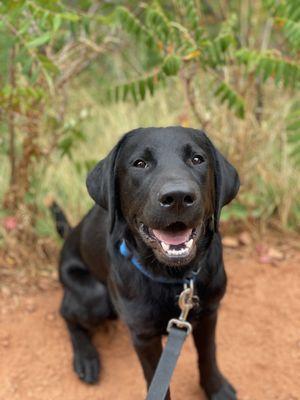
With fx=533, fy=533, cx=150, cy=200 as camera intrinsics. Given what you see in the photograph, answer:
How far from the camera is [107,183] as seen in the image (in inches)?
92.4

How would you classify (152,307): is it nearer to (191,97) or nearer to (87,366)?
(87,366)

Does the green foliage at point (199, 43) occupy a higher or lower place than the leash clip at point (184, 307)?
higher

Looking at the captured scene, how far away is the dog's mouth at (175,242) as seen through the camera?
213 centimetres

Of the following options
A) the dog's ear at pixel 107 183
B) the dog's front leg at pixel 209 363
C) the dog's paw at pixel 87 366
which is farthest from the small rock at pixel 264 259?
the dog's ear at pixel 107 183

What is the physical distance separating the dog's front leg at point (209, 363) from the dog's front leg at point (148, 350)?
0.24 m

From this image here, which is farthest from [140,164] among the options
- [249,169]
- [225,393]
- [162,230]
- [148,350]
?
[249,169]

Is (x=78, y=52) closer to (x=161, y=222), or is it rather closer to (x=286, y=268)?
(x=286, y=268)

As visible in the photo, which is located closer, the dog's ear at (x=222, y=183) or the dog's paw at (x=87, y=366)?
the dog's ear at (x=222, y=183)

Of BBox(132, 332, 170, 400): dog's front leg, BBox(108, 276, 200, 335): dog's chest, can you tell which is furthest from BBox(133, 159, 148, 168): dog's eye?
BBox(132, 332, 170, 400): dog's front leg

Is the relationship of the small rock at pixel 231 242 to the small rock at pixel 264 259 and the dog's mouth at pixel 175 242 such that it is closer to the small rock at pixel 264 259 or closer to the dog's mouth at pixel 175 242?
the small rock at pixel 264 259

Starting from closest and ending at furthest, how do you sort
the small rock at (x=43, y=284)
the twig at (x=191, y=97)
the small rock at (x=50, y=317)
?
the small rock at (x=50, y=317), the twig at (x=191, y=97), the small rock at (x=43, y=284)

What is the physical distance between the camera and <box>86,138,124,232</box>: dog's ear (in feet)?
7.70

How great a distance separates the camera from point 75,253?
3326mm

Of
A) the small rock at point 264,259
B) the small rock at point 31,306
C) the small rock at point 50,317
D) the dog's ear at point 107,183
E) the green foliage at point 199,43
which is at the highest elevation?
the green foliage at point 199,43
